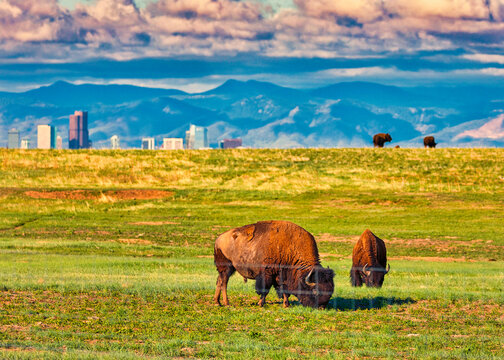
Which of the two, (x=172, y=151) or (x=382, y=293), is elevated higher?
(x=172, y=151)

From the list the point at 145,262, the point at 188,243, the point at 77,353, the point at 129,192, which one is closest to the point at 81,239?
the point at 188,243

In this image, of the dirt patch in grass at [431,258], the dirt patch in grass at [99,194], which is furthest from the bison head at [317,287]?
the dirt patch in grass at [99,194]

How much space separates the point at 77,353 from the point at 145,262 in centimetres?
1965

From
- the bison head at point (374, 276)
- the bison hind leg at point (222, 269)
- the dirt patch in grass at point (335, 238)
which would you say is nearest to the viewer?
the bison hind leg at point (222, 269)

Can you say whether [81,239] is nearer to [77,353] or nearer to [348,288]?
[348,288]

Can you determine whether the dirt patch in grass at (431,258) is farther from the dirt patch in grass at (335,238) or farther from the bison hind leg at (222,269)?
the bison hind leg at (222,269)

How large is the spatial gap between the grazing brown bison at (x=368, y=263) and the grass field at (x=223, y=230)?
1.64ft

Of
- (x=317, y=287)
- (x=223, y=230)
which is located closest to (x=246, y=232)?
(x=317, y=287)

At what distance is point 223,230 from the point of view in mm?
48750

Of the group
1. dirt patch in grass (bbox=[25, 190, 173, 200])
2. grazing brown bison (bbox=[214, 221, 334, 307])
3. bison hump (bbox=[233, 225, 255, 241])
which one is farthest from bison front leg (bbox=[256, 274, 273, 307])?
dirt patch in grass (bbox=[25, 190, 173, 200])

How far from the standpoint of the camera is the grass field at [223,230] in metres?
15.8

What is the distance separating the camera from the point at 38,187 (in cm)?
6950

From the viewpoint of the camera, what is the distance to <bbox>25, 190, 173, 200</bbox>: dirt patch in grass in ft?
211

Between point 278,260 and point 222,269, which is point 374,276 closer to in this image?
point 278,260
